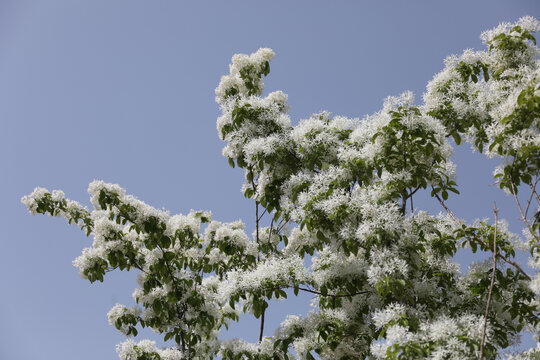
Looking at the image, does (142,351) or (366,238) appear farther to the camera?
(142,351)

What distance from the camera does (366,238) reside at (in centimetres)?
415

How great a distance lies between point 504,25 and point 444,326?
295 centimetres

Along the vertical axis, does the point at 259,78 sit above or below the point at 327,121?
above

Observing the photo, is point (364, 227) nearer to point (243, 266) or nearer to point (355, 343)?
point (355, 343)

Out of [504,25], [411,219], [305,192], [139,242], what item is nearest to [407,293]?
[411,219]

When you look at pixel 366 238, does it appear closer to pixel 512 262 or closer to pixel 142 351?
pixel 512 262

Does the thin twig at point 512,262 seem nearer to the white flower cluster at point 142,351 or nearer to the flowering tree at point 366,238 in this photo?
the flowering tree at point 366,238

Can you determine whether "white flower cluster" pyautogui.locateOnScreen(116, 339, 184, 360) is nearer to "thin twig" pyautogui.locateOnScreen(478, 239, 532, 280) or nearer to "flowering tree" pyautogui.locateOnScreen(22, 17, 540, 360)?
"flowering tree" pyautogui.locateOnScreen(22, 17, 540, 360)

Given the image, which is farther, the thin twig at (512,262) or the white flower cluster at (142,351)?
the white flower cluster at (142,351)

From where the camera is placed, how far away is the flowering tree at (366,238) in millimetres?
4133

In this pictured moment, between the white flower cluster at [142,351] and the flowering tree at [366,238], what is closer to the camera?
the flowering tree at [366,238]

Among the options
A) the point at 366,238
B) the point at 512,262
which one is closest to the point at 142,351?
the point at 366,238

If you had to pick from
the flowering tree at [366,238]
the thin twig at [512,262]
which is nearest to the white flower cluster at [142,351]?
the flowering tree at [366,238]

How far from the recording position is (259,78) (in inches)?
265
